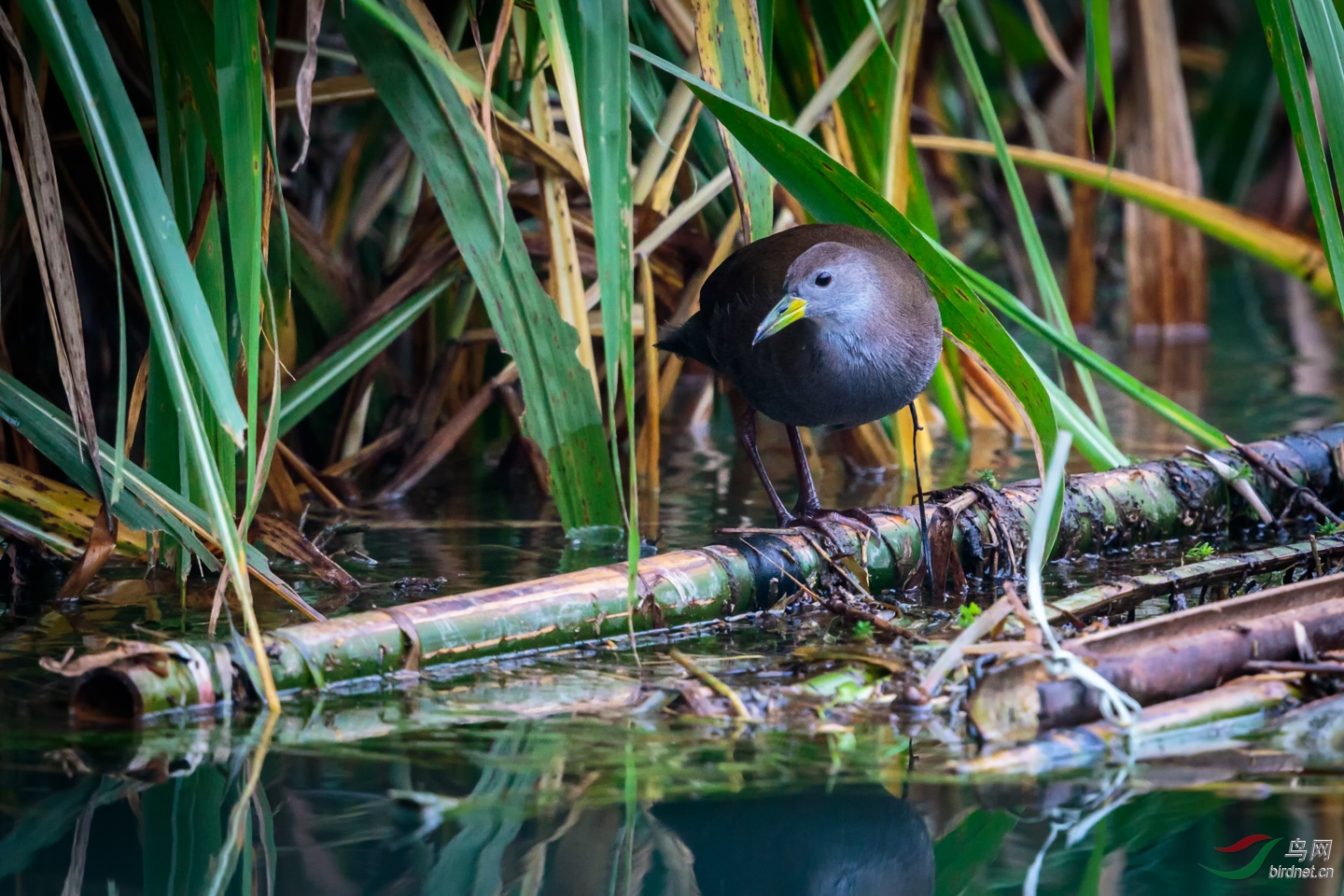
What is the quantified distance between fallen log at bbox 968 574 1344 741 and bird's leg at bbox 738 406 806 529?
46.4 inches

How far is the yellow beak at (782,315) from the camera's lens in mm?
2736

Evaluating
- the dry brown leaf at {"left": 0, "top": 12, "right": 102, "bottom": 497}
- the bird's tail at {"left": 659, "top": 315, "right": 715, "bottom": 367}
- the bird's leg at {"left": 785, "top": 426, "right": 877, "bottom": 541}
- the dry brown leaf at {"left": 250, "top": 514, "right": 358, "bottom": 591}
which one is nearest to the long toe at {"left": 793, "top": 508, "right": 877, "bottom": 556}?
the bird's leg at {"left": 785, "top": 426, "right": 877, "bottom": 541}

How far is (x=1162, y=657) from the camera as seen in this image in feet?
6.02

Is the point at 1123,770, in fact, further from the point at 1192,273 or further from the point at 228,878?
the point at 1192,273

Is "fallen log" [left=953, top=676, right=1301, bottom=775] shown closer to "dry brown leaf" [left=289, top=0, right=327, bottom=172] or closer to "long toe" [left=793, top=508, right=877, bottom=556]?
"long toe" [left=793, top=508, right=877, bottom=556]

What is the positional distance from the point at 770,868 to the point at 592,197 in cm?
91

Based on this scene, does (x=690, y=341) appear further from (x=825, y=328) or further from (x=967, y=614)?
(x=967, y=614)

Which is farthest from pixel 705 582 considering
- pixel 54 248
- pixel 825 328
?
pixel 54 248

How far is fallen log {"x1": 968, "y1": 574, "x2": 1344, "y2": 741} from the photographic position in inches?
69.6

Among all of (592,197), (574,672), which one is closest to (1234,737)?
(574,672)

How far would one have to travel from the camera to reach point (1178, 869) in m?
1.51

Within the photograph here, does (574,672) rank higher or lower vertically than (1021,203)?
lower

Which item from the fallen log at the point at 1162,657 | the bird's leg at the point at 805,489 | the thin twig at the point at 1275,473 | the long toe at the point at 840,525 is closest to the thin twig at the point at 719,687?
the fallen log at the point at 1162,657

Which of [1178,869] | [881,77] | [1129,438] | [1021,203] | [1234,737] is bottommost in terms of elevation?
[1178,869]
